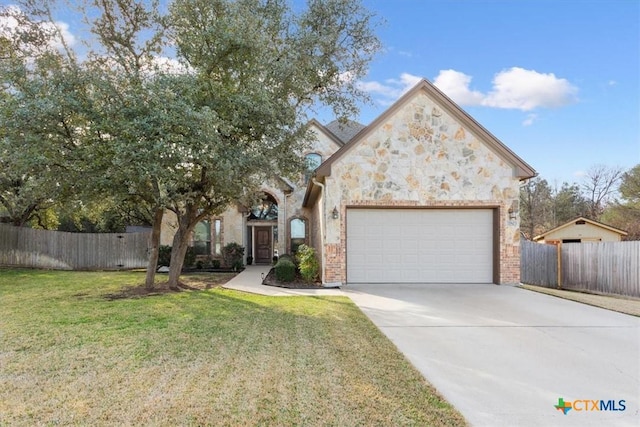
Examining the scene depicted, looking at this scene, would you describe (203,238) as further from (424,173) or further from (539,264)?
(539,264)

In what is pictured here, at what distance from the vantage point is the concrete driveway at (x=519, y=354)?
345 cm

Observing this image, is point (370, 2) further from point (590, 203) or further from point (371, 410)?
point (590, 203)

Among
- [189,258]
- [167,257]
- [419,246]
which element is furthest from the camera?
[189,258]

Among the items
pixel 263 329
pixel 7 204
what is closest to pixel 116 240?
pixel 7 204

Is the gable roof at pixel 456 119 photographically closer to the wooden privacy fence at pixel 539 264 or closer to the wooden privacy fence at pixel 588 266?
the wooden privacy fence at pixel 588 266

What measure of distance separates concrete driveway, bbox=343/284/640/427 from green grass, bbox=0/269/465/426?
0.39 m

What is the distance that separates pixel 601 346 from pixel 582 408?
252cm

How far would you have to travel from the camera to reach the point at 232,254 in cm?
1770

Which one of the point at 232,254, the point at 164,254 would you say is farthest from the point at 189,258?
the point at 232,254

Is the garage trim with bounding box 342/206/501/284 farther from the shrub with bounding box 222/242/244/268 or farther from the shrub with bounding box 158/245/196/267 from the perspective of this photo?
the shrub with bounding box 158/245/196/267

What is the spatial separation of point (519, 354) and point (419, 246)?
6694 millimetres

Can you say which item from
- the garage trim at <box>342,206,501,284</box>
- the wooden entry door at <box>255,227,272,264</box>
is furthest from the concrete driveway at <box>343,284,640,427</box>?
the wooden entry door at <box>255,227,272,264</box>

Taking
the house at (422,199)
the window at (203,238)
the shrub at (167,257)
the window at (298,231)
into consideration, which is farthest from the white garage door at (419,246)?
the window at (203,238)

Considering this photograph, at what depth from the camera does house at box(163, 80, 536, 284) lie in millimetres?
11219
